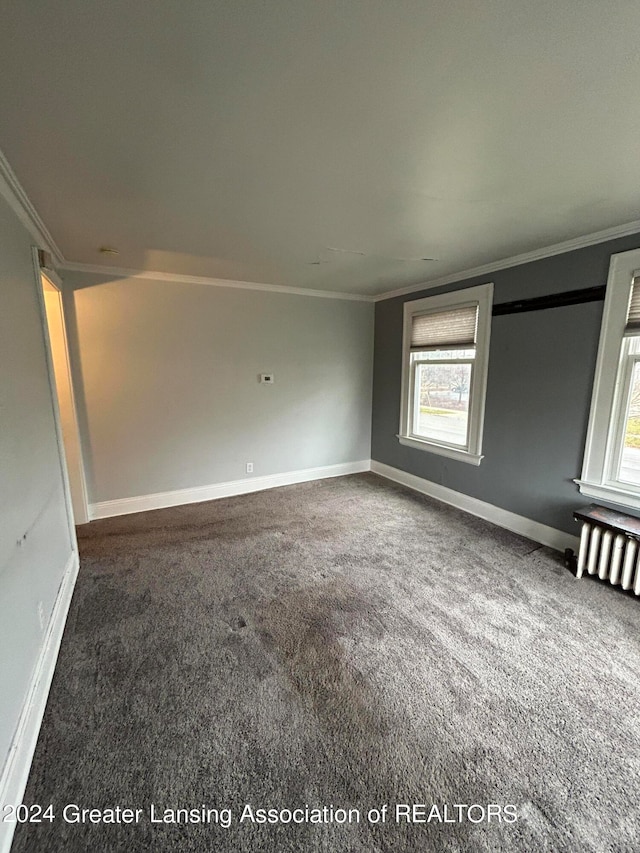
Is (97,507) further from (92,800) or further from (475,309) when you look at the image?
(475,309)

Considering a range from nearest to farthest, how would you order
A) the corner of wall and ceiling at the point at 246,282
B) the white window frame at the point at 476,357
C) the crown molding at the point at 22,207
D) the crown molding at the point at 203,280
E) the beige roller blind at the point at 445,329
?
the crown molding at the point at 22,207
the corner of wall and ceiling at the point at 246,282
the crown molding at the point at 203,280
the white window frame at the point at 476,357
the beige roller blind at the point at 445,329

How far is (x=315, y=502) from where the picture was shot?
393 centimetres

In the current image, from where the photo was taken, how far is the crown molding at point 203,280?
3146 millimetres

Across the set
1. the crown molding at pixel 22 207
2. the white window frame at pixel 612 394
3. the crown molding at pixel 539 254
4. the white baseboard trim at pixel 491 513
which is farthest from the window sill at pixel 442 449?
the crown molding at pixel 22 207

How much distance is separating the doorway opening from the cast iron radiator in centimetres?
401

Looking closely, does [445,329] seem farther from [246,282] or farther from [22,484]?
[22,484]

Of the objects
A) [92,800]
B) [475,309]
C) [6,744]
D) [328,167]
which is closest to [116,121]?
[328,167]

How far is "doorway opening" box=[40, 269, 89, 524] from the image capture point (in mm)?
2980

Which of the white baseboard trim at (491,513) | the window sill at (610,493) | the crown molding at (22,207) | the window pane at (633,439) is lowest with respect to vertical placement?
the white baseboard trim at (491,513)

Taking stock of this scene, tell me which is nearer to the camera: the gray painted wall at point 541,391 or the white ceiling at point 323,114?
the white ceiling at point 323,114

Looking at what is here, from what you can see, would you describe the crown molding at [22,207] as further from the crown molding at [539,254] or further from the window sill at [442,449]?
the window sill at [442,449]

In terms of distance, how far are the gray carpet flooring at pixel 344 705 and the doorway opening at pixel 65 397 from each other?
787mm

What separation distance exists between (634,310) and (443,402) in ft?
6.01

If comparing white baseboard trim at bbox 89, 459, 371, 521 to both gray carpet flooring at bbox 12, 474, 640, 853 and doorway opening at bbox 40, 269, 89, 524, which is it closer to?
doorway opening at bbox 40, 269, 89, 524
